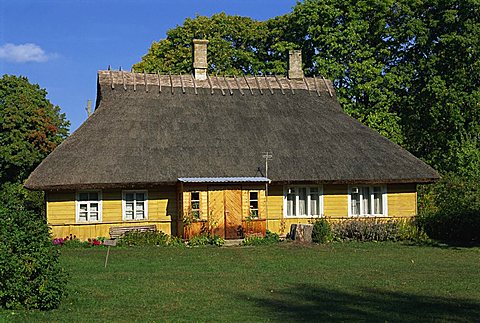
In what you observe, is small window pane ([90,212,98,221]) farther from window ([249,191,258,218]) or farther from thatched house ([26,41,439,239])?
window ([249,191,258,218])

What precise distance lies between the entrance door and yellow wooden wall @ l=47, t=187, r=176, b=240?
182 centimetres

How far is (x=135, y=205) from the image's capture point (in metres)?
27.0

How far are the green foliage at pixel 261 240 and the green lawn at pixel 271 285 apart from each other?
5.61 feet

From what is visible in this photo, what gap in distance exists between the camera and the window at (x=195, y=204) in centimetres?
2633

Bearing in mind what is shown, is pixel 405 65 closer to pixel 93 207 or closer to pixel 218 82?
pixel 218 82

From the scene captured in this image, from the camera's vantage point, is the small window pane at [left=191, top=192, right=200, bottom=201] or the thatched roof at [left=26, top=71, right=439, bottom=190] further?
the small window pane at [left=191, top=192, right=200, bottom=201]

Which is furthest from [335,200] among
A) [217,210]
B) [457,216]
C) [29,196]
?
[29,196]

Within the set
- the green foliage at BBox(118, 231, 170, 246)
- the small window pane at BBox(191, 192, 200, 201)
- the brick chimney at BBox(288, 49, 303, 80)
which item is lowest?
the green foliage at BBox(118, 231, 170, 246)

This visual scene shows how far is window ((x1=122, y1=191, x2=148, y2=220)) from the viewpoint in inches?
1059

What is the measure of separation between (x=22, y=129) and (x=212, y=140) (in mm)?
16440

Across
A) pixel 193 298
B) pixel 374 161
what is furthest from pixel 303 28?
pixel 193 298

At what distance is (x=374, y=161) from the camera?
28.4 metres

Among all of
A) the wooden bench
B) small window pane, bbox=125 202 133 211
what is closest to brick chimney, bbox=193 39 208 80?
small window pane, bbox=125 202 133 211

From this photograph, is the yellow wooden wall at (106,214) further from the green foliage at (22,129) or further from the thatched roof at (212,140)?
the green foliage at (22,129)
